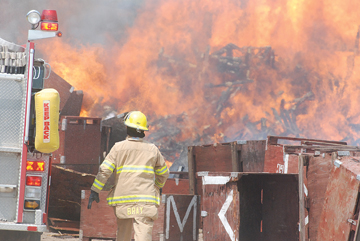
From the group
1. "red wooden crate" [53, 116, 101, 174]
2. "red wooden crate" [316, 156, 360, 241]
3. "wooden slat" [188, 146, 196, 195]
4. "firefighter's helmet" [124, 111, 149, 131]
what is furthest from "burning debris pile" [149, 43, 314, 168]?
"firefighter's helmet" [124, 111, 149, 131]

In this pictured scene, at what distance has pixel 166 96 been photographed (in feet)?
55.2

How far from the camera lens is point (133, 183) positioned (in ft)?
15.2

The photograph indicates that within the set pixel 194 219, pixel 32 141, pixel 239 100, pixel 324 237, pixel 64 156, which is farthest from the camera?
pixel 239 100

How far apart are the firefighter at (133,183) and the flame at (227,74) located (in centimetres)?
1121

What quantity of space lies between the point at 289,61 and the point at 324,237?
1368 cm

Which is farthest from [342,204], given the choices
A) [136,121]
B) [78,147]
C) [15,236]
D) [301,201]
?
[78,147]

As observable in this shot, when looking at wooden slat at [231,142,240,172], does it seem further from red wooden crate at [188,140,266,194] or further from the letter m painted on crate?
the letter m painted on crate

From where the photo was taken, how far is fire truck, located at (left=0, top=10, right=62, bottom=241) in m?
4.44

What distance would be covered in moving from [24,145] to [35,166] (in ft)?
0.79

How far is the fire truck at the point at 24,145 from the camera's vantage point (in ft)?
14.6

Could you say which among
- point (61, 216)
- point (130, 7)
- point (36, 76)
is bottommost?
point (61, 216)

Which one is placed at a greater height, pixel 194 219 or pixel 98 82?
pixel 98 82

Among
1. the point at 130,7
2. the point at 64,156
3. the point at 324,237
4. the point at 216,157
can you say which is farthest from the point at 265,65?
the point at 324,237

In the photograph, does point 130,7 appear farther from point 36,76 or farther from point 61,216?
point 36,76
